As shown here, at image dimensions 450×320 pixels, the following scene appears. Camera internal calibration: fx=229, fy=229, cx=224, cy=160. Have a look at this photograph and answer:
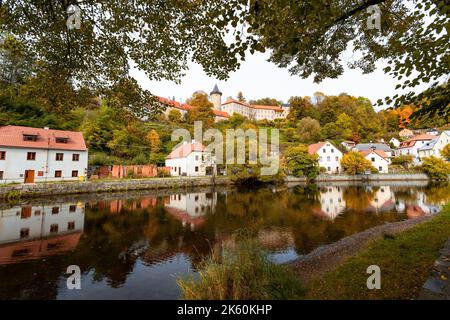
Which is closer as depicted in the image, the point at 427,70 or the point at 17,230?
the point at 427,70

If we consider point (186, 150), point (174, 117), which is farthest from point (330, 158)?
point (174, 117)

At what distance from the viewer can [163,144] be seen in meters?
52.2

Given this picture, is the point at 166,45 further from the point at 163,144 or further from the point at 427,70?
the point at 163,144

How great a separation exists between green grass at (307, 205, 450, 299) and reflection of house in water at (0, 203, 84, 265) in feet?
35.2

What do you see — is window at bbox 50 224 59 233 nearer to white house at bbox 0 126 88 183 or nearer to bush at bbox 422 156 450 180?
white house at bbox 0 126 88 183

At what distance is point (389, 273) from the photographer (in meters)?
5.11

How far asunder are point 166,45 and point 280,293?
20.7 feet

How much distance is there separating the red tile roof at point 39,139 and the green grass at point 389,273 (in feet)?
106

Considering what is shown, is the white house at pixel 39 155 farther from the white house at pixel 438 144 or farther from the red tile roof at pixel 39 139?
the white house at pixel 438 144

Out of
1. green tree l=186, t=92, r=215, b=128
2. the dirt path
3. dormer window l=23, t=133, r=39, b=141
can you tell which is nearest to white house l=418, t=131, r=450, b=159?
green tree l=186, t=92, r=215, b=128

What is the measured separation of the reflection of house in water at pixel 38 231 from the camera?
32.2ft

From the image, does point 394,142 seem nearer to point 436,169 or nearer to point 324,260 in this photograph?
point 436,169

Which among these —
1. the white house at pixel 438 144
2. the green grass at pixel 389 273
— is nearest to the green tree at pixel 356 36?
the green grass at pixel 389 273
